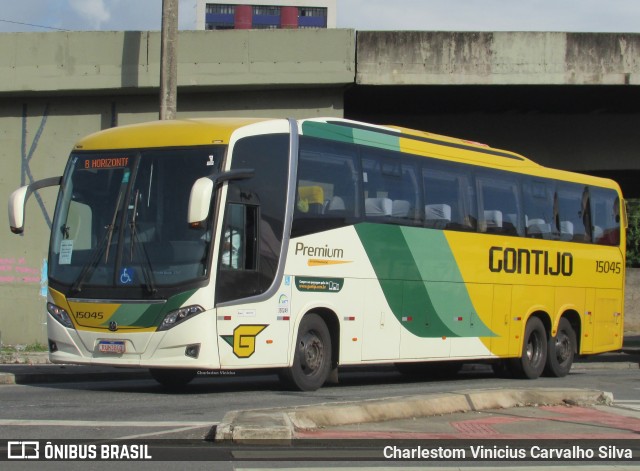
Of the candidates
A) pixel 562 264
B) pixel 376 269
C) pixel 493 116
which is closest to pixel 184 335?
pixel 376 269

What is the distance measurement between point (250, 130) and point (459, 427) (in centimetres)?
503

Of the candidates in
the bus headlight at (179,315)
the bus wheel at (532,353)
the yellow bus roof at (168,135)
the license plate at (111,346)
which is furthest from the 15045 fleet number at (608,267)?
the license plate at (111,346)

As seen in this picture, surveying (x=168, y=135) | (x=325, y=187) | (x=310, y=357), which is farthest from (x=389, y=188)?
(x=168, y=135)

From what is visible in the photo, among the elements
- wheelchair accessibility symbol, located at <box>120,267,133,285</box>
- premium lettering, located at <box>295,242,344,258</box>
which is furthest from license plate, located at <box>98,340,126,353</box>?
premium lettering, located at <box>295,242,344,258</box>

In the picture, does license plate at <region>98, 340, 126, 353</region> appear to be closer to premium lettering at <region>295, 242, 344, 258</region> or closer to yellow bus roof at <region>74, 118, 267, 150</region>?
yellow bus roof at <region>74, 118, 267, 150</region>

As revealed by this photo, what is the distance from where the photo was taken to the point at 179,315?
12.9 m

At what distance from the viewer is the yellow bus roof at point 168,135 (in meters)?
13.4

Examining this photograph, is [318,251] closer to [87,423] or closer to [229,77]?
[87,423]

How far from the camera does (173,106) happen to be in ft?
69.8

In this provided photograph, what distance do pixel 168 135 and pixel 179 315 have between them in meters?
2.32

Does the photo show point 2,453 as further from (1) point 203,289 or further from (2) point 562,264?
(2) point 562,264

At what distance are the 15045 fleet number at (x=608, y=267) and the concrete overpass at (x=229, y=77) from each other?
4331 millimetres

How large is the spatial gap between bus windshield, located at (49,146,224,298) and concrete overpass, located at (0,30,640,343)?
10.0 m

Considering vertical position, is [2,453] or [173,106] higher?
[173,106]
